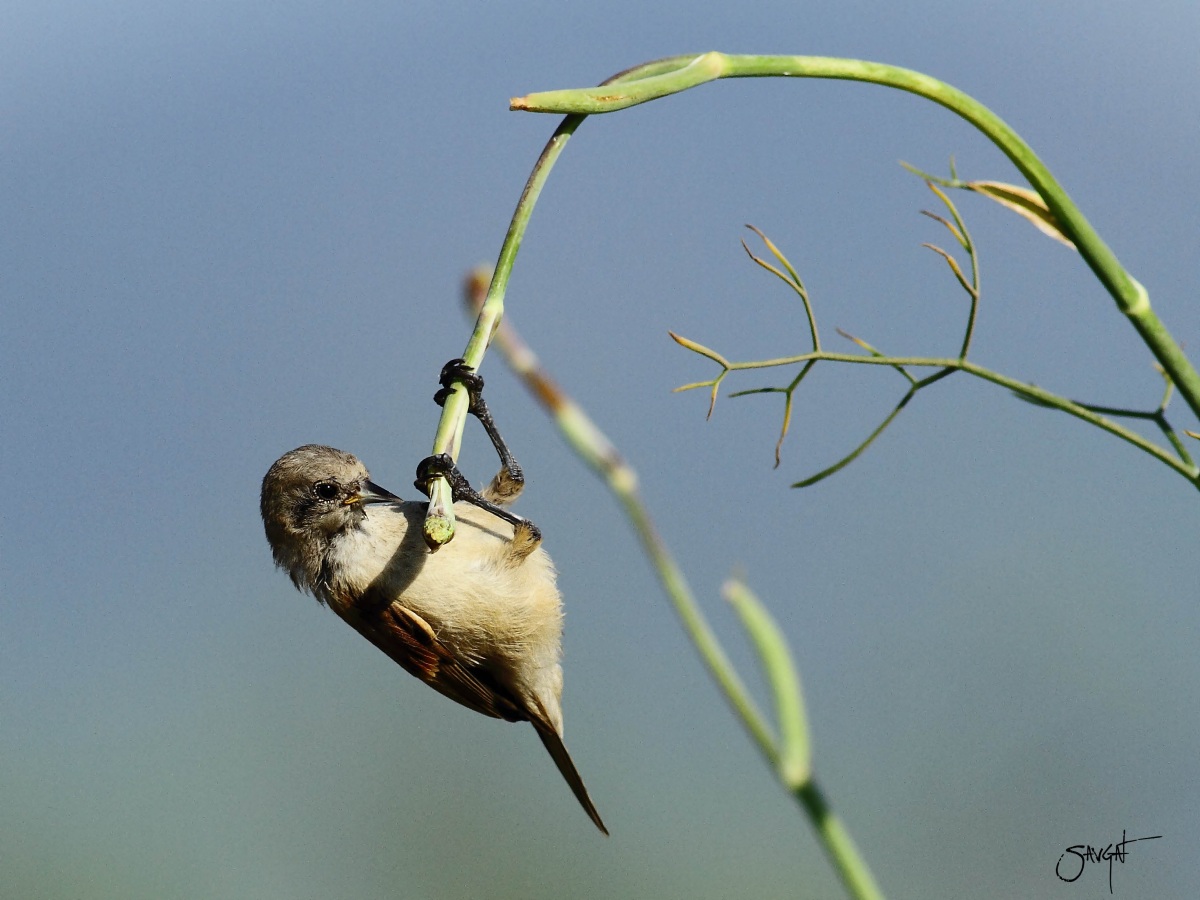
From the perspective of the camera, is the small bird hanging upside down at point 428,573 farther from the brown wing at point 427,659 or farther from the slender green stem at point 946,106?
the slender green stem at point 946,106

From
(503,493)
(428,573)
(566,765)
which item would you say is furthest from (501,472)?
(566,765)

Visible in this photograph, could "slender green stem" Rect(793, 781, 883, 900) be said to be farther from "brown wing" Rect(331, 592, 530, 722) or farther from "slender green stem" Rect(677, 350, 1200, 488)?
"brown wing" Rect(331, 592, 530, 722)

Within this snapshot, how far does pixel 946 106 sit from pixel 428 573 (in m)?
1.73

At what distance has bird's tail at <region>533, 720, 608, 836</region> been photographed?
8.43ft

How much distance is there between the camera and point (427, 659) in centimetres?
244

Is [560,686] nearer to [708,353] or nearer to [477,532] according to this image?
[477,532]

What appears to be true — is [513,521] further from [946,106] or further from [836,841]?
[836,841]

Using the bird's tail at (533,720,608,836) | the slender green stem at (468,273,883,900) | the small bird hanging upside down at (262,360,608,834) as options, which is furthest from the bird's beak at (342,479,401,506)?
the slender green stem at (468,273,883,900)

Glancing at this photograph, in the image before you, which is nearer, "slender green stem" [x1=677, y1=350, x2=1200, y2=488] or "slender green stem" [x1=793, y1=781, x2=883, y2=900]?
"slender green stem" [x1=793, y1=781, x2=883, y2=900]

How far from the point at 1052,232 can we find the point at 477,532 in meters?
1.56

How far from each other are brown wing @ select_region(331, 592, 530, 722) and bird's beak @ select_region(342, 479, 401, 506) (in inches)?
8.7

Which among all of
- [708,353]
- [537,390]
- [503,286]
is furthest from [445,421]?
A: [537,390]

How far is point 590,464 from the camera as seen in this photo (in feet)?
1.41

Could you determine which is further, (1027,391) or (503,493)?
(503,493)
